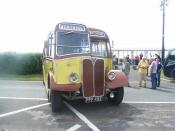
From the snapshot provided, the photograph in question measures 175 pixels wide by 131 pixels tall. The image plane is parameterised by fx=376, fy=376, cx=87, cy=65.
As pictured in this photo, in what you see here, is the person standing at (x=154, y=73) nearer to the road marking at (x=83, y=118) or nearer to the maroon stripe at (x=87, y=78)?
the road marking at (x=83, y=118)

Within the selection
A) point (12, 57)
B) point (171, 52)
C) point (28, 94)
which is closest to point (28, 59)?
point (12, 57)

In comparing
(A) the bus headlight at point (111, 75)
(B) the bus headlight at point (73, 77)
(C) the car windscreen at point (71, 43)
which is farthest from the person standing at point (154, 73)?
(B) the bus headlight at point (73, 77)

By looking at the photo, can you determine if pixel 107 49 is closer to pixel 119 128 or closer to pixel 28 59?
pixel 119 128

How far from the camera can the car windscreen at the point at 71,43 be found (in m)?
12.0

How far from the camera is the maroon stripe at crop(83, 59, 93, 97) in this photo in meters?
11.7

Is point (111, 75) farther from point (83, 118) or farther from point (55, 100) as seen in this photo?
point (83, 118)

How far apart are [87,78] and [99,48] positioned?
182cm

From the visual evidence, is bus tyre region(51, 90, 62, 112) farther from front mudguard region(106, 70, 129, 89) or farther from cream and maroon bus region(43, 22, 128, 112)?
front mudguard region(106, 70, 129, 89)

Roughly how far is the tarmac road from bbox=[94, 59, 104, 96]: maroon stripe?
0.62 m

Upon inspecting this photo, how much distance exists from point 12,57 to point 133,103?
540 inches

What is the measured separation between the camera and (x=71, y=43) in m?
12.2

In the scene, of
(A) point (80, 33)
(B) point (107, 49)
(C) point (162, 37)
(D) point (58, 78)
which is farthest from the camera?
(C) point (162, 37)

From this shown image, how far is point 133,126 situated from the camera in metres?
9.58

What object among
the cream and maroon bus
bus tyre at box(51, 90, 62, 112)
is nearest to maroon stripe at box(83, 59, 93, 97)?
the cream and maroon bus
